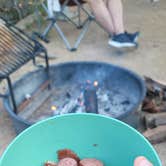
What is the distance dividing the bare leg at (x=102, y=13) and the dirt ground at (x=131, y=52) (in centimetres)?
23

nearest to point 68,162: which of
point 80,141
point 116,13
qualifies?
point 80,141

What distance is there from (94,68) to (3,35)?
0.73 meters

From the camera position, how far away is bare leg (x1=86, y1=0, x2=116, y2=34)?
368 centimetres

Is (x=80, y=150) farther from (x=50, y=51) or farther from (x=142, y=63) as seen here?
(x=50, y=51)

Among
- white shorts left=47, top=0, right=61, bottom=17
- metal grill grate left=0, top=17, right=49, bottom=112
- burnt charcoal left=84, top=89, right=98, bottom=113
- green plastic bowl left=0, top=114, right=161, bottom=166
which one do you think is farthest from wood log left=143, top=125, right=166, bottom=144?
white shorts left=47, top=0, right=61, bottom=17

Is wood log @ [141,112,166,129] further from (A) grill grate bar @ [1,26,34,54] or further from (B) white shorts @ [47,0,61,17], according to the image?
(B) white shorts @ [47,0,61,17]

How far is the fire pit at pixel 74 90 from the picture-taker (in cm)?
271

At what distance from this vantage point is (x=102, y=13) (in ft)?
12.1

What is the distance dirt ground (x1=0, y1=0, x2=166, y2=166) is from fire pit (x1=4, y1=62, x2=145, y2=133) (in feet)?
0.75

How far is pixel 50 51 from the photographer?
3.84 m

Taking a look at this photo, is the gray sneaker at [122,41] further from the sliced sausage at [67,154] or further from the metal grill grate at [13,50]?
the sliced sausage at [67,154]

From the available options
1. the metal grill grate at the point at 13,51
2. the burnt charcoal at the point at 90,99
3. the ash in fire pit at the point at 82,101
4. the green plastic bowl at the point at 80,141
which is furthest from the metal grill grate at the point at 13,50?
→ the green plastic bowl at the point at 80,141

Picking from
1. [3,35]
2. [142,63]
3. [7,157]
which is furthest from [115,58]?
[7,157]

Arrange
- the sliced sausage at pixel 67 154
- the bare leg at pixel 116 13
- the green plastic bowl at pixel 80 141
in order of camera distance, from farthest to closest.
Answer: the bare leg at pixel 116 13 → the sliced sausage at pixel 67 154 → the green plastic bowl at pixel 80 141
